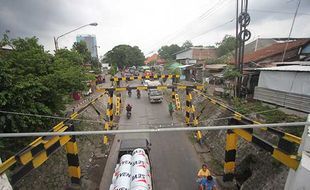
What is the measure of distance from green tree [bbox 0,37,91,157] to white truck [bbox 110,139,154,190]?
3.91 metres

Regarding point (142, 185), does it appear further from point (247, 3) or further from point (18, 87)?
point (247, 3)

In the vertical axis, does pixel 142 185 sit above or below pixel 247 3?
below

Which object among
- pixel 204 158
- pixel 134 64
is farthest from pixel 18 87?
pixel 134 64

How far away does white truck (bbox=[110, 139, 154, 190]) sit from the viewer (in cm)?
656

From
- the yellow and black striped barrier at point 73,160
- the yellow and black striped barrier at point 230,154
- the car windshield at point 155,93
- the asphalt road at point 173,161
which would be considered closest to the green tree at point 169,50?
the car windshield at point 155,93

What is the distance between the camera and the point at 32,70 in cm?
934

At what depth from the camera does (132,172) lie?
7.24m

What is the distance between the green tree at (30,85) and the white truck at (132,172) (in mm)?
3913

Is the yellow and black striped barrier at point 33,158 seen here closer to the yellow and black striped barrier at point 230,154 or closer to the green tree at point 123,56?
the yellow and black striped barrier at point 230,154

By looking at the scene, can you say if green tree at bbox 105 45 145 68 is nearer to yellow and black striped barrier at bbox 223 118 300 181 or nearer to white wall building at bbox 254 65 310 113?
white wall building at bbox 254 65 310 113

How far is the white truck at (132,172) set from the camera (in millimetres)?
6559

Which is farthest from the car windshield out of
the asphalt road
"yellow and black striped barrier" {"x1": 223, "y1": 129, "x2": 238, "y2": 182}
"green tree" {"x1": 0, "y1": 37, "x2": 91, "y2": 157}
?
"yellow and black striped barrier" {"x1": 223, "y1": 129, "x2": 238, "y2": 182}

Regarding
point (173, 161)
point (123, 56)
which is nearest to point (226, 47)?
point (123, 56)

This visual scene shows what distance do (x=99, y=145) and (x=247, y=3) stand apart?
14.7 metres
